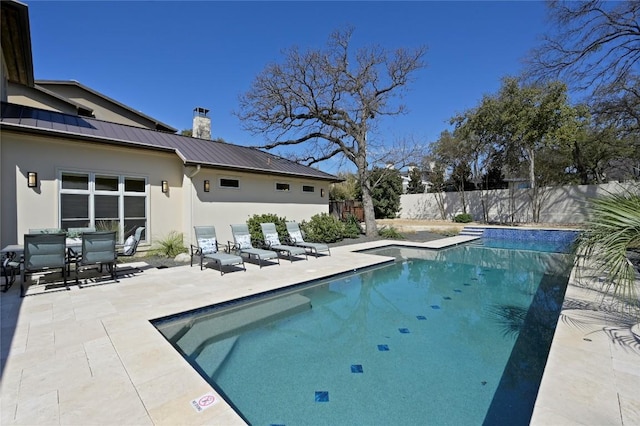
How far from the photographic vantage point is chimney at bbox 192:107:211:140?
15.3 meters

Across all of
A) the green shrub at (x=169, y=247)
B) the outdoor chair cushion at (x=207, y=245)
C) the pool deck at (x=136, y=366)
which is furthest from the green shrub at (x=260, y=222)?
the pool deck at (x=136, y=366)

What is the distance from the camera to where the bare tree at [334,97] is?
51.2ft

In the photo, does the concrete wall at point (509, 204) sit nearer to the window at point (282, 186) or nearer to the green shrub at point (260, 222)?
the window at point (282, 186)

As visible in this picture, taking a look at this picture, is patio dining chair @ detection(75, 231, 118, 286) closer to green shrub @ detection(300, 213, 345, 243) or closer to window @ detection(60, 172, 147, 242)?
window @ detection(60, 172, 147, 242)

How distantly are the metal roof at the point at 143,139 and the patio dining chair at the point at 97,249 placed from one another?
371cm

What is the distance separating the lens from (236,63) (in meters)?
16.2

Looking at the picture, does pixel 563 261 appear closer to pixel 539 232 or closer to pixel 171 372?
pixel 539 232

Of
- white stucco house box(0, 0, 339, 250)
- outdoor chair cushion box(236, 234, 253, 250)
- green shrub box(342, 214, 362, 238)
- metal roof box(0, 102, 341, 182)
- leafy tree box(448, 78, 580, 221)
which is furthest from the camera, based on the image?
leafy tree box(448, 78, 580, 221)

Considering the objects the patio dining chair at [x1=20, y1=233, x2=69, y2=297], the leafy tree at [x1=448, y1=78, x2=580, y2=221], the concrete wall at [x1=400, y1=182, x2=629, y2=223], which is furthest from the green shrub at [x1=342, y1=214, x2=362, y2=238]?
the concrete wall at [x1=400, y1=182, x2=629, y2=223]

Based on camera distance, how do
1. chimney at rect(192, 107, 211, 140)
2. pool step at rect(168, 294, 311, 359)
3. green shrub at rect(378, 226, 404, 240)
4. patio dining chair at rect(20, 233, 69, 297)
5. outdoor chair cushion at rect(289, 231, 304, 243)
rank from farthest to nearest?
green shrub at rect(378, 226, 404, 240) < chimney at rect(192, 107, 211, 140) < outdoor chair cushion at rect(289, 231, 304, 243) < patio dining chair at rect(20, 233, 69, 297) < pool step at rect(168, 294, 311, 359)

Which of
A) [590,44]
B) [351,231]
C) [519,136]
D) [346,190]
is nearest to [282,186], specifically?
[351,231]

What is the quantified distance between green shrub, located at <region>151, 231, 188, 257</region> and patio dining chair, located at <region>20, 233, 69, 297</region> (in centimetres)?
398

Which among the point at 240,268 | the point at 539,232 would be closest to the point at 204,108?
the point at 240,268

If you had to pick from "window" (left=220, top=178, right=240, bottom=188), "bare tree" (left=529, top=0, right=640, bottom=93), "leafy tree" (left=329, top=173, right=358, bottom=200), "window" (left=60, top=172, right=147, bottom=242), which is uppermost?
"bare tree" (left=529, top=0, right=640, bottom=93)
